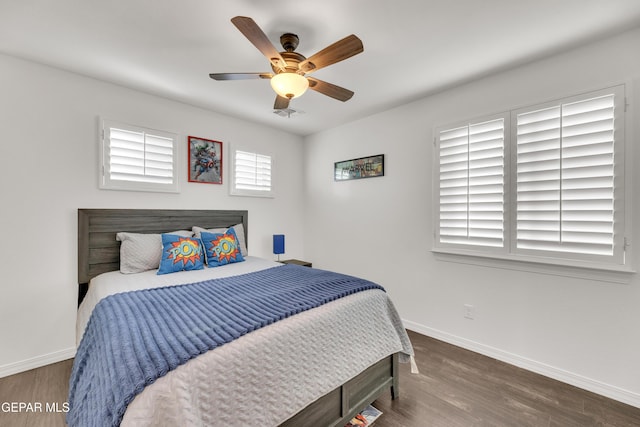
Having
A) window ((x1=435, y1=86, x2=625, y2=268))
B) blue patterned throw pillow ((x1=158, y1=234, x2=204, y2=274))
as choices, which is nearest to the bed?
blue patterned throw pillow ((x1=158, y1=234, x2=204, y2=274))

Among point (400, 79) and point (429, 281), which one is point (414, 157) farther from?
point (429, 281)

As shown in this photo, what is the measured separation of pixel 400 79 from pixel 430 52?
0.45 metres

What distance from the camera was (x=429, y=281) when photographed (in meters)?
3.03

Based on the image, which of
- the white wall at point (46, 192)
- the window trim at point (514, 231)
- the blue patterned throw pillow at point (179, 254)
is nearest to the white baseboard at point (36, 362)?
the white wall at point (46, 192)

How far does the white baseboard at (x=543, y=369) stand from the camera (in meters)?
1.96

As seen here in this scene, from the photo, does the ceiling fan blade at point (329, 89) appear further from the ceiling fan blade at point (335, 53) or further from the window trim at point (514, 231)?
the window trim at point (514, 231)

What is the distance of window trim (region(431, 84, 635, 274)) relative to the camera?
6.35ft

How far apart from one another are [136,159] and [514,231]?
3.67m

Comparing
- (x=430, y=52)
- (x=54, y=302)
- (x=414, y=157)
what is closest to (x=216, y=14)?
(x=430, y=52)

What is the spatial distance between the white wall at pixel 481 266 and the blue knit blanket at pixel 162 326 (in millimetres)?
1277

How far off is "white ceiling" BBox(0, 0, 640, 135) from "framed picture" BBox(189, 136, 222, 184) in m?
0.74

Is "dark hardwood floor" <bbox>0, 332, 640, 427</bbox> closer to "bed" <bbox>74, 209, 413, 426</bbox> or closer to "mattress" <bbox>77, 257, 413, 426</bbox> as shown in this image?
"bed" <bbox>74, 209, 413, 426</bbox>

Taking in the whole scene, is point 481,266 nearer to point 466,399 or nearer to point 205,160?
point 466,399

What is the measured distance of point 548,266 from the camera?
2264mm
